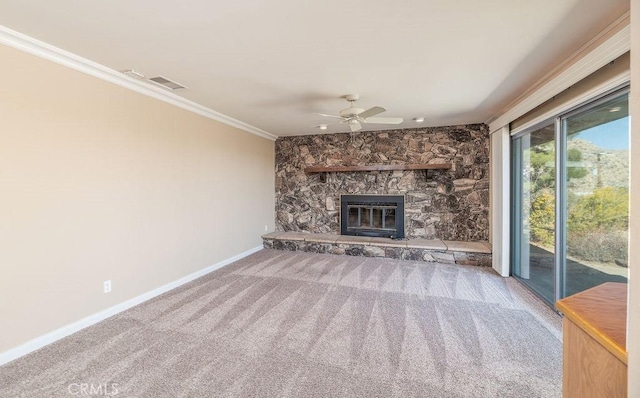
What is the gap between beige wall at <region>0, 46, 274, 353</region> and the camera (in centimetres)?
224

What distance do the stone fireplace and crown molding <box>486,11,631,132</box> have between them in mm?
1705

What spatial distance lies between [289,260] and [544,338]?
3680 mm

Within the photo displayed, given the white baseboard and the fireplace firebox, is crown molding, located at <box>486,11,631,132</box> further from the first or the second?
the white baseboard

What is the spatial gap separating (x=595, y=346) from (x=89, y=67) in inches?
160

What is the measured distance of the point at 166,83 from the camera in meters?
3.18

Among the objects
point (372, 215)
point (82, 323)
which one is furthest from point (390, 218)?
point (82, 323)

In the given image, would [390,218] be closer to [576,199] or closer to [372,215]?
[372,215]


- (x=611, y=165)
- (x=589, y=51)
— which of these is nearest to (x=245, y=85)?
(x=589, y=51)

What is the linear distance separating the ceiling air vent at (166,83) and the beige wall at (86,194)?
32 cm

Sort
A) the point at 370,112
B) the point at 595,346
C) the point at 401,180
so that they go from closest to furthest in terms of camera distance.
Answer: the point at 595,346
the point at 370,112
the point at 401,180

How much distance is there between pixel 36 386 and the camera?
1907 millimetres

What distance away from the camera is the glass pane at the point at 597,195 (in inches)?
86.3

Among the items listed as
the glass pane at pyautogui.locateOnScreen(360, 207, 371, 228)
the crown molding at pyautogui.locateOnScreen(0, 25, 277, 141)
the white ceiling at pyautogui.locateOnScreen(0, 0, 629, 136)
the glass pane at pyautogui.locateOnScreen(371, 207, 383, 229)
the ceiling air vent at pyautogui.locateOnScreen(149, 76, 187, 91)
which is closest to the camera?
the white ceiling at pyautogui.locateOnScreen(0, 0, 629, 136)

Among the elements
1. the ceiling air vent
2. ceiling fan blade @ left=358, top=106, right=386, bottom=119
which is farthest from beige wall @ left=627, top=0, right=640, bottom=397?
the ceiling air vent
